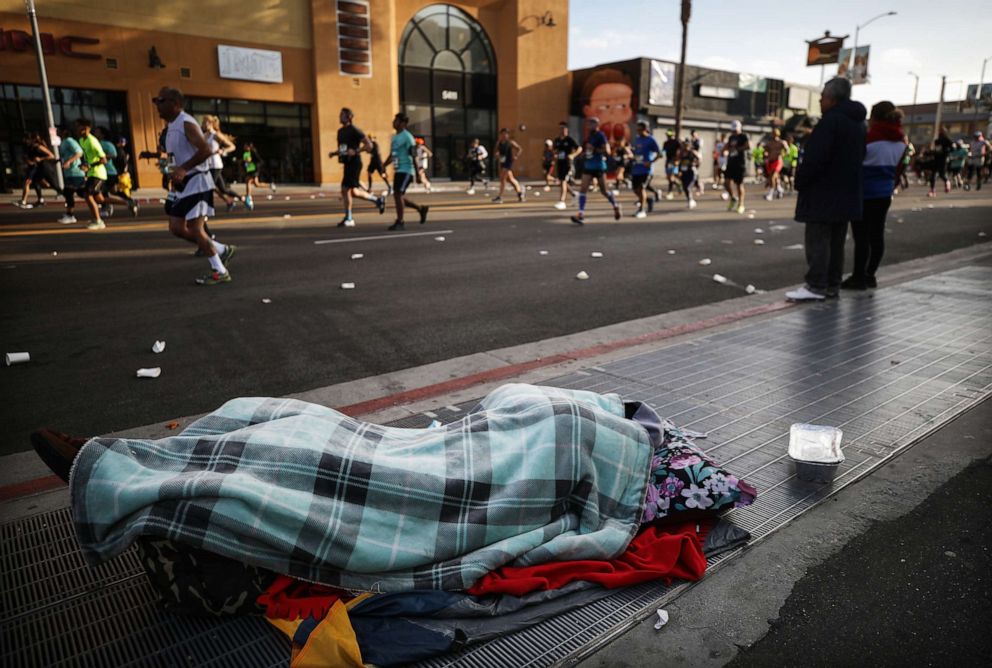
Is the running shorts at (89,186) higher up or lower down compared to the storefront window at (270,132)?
lower down

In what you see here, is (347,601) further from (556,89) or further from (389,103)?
(556,89)

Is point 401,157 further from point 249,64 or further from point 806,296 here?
point 249,64

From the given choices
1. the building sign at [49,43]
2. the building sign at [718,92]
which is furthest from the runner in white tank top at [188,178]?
the building sign at [718,92]

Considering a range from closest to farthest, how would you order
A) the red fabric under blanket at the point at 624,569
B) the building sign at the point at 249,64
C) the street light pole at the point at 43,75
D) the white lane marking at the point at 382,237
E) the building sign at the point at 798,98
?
the red fabric under blanket at the point at 624,569, the white lane marking at the point at 382,237, the street light pole at the point at 43,75, the building sign at the point at 249,64, the building sign at the point at 798,98

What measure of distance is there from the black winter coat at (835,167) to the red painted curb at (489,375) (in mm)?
1195

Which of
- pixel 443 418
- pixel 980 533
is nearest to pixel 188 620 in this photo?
pixel 443 418

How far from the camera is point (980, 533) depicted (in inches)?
106

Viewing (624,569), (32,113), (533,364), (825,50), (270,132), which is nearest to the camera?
(624,569)

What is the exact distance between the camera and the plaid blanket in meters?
2.12

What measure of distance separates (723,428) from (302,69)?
89.1 ft

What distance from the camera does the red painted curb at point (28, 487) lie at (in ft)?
10.1

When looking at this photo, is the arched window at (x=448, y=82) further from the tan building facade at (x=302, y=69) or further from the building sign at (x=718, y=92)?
the building sign at (x=718, y=92)

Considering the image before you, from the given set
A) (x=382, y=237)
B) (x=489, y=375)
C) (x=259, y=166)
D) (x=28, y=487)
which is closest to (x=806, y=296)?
(x=489, y=375)

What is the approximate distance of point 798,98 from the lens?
157ft
